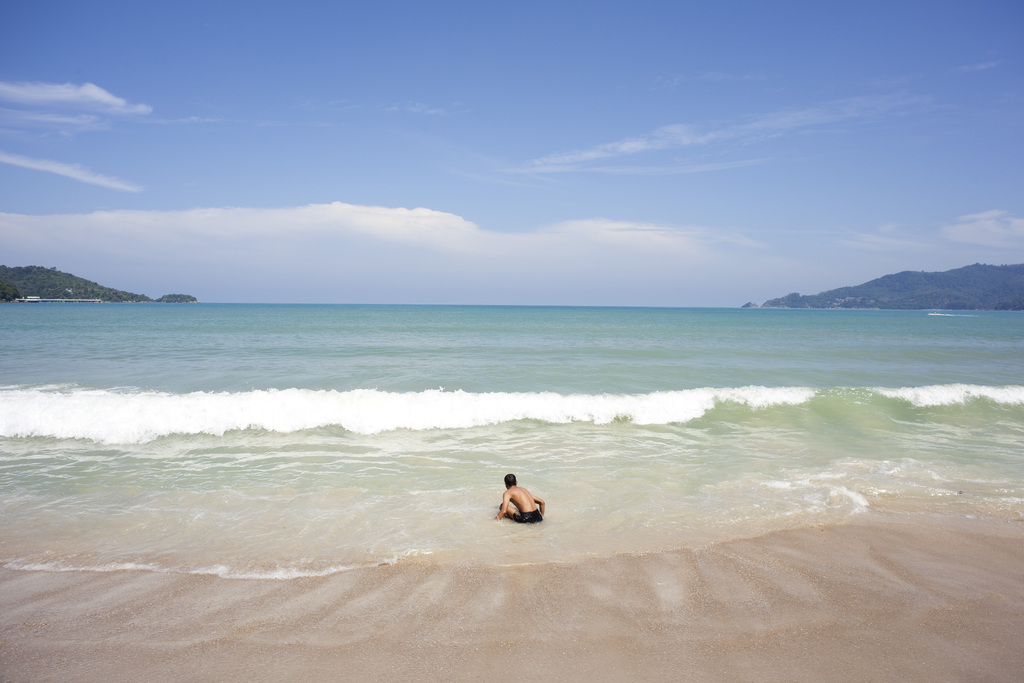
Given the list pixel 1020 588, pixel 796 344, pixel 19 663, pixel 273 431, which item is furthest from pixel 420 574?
pixel 796 344

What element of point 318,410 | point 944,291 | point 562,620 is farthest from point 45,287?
point 944,291

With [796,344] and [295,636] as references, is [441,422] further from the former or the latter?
[796,344]

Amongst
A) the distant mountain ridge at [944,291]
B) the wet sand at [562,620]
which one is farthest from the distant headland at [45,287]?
the distant mountain ridge at [944,291]

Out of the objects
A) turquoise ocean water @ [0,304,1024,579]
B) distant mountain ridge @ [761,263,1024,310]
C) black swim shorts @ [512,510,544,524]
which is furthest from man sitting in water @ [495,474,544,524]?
distant mountain ridge @ [761,263,1024,310]

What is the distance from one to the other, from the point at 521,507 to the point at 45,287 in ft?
542

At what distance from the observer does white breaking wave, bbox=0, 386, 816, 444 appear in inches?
425

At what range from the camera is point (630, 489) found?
7602 mm

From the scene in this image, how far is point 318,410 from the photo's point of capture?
12.1m

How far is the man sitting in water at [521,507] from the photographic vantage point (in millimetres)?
6371

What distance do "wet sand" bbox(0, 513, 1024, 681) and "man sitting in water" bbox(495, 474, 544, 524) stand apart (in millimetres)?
1125

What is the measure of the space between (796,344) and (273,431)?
32.1 m

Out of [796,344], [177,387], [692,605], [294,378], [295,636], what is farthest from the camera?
[796,344]

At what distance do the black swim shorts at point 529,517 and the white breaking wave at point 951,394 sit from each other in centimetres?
1334

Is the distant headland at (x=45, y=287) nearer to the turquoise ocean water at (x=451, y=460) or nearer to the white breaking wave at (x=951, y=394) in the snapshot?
the turquoise ocean water at (x=451, y=460)
